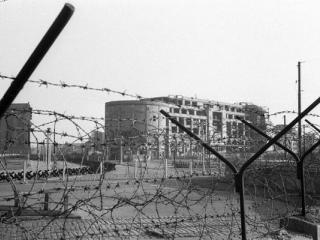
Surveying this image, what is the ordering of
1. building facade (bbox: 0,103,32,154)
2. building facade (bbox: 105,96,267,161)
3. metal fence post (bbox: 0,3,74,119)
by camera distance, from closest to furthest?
metal fence post (bbox: 0,3,74,119), building facade (bbox: 0,103,32,154), building facade (bbox: 105,96,267,161)

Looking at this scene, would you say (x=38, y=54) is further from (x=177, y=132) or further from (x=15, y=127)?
(x=177, y=132)

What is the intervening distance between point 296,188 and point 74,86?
1033 cm

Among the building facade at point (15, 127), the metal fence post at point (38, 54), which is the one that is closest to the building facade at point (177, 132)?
the building facade at point (15, 127)

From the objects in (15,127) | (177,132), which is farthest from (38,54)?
(177,132)

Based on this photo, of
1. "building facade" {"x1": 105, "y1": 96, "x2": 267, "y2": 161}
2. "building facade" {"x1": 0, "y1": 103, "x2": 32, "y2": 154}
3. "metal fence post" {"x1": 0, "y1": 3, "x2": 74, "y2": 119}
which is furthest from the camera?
"building facade" {"x1": 105, "y1": 96, "x2": 267, "y2": 161}


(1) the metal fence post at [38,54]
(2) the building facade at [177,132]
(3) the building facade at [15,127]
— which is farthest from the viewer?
(2) the building facade at [177,132]

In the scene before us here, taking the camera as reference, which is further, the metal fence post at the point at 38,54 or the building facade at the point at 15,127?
the building facade at the point at 15,127

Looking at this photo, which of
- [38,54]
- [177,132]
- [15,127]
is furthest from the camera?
[177,132]

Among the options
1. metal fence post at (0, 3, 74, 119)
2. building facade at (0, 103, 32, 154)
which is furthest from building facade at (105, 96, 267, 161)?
metal fence post at (0, 3, 74, 119)

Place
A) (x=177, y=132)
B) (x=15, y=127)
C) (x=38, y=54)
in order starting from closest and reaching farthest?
(x=38, y=54), (x=15, y=127), (x=177, y=132)

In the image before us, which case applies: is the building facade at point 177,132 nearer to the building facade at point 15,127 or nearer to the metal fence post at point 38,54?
the building facade at point 15,127

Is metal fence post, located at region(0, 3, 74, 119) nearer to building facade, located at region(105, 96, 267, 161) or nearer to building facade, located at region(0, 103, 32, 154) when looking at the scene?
building facade, located at region(0, 103, 32, 154)

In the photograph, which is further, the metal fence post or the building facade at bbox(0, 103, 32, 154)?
the building facade at bbox(0, 103, 32, 154)

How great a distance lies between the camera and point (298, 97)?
87.2 ft
